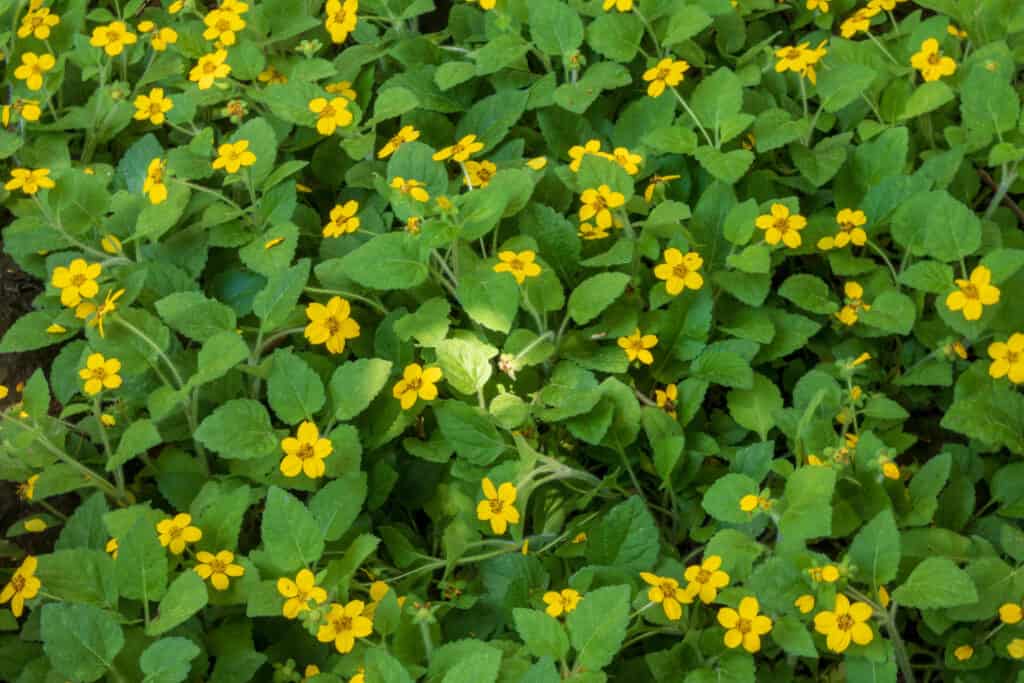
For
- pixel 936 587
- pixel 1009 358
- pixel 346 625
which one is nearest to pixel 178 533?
pixel 346 625

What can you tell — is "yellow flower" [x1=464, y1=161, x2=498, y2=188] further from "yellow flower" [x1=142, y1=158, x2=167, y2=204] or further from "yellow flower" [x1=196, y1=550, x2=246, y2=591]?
"yellow flower" [x1=196, y1=550, x2=246, y2=591]

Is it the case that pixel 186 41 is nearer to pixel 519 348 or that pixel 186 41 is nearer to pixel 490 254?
pixel 490 254

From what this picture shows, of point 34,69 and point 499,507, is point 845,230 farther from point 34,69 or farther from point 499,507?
point 34,69

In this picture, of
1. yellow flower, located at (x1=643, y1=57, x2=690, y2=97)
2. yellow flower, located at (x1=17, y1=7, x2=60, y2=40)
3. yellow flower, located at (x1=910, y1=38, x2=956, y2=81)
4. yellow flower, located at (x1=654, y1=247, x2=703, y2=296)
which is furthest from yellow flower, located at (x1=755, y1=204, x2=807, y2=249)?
yellow flower, located at (x1=17, y1=7, x2=60, y2=40)

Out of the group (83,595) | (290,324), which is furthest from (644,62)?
(83,595)

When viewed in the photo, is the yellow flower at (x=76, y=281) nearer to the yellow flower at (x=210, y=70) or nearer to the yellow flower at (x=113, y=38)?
the yellow flower at (x=210, y=70)

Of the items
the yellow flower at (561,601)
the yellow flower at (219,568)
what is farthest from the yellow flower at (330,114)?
the yellow flower at (561,601)
